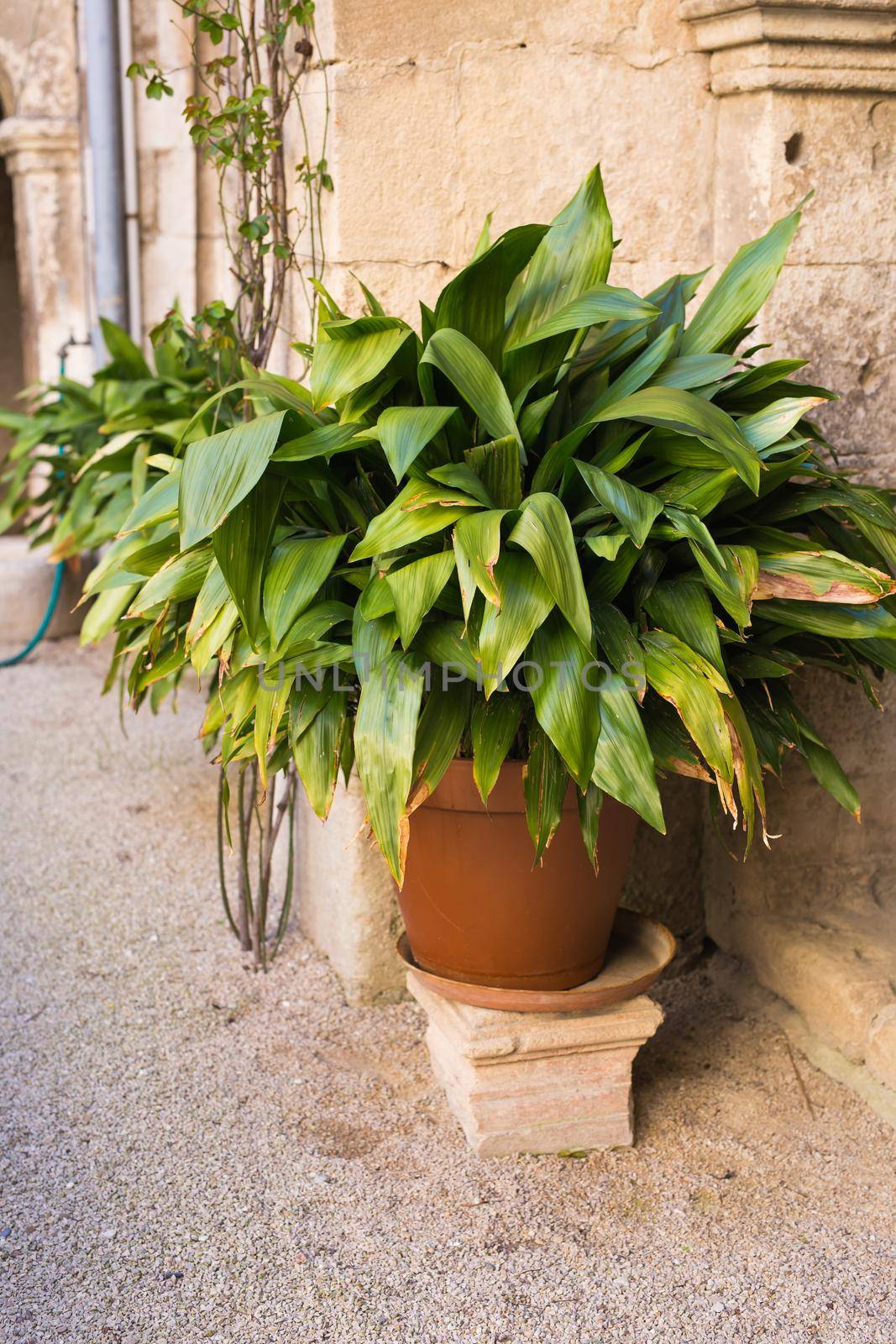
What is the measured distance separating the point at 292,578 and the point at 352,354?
308mm

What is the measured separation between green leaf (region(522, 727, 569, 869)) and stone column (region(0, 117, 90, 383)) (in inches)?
188

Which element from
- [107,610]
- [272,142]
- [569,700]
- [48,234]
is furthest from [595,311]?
[48,234]

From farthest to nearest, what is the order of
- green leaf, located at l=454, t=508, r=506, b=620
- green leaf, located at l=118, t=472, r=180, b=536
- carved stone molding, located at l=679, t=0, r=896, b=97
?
carved stone molding, located at l=679, t=0, r=896, b=97
green leaf, located at l=118, t=472, r=180, b=536
green leaf, located at l=454, t=508, r=506, b=620

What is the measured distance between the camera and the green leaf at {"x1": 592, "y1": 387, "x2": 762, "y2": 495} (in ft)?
4.77

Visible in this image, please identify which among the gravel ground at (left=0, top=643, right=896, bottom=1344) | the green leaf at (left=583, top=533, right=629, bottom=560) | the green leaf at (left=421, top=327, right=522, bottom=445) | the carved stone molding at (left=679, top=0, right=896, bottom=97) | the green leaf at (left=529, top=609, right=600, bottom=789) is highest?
the carved stone molding at (left=679, top=0, right=896, bottom=97)

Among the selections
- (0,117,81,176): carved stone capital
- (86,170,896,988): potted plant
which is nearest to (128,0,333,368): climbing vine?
(86,170,896,988): potted plant

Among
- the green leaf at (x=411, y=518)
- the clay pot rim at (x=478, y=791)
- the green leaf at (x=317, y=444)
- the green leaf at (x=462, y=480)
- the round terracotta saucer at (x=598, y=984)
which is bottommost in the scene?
the round terracotta saucer at (x=598, y=984)

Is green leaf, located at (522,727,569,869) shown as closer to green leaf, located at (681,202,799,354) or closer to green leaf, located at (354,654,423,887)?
green leaf, located at (354,654,423,887)

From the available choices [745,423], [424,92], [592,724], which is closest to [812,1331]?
[592,724]

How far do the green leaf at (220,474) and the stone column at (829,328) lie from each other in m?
1.10

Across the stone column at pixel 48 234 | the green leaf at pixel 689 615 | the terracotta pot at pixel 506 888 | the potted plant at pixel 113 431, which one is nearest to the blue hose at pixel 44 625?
the potted plant at pixel 113 431

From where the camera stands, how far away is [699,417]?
146 cm

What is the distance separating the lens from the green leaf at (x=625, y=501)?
4.83 feet

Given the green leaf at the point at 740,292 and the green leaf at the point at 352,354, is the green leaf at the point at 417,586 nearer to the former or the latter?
the green leaf at the point at 352,354
